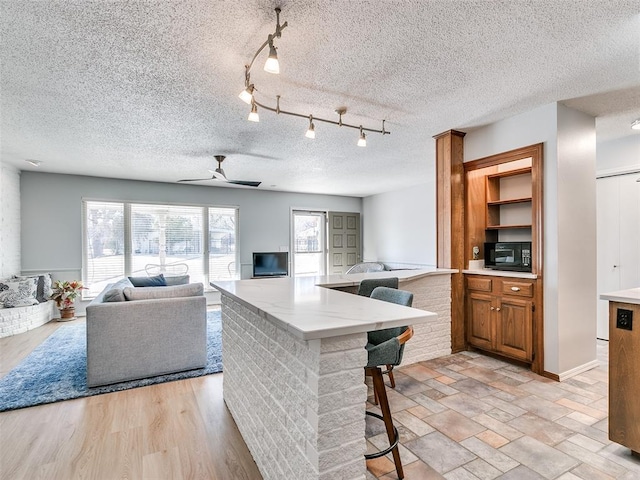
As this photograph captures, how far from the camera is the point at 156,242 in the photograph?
20.8 ft

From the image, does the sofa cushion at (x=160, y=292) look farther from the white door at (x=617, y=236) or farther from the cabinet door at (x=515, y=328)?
the white door at (x=617, y=236)

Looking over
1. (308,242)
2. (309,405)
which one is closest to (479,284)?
(309,405)

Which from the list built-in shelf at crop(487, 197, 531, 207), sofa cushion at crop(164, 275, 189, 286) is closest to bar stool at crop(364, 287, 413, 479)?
built-in shelf at crop(487, 197, 531, 207)

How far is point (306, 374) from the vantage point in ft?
3.99

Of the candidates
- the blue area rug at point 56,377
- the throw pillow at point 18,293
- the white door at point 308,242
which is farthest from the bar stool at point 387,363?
the white door at point 308,242

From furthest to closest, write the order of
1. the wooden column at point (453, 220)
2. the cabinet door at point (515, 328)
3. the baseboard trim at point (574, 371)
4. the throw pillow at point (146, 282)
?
the throw pillow at point (146, 282) < the wooden column at point (453, 220) < the cabinet door at point (515, 328) < the baseboard trim at point (574, 371)

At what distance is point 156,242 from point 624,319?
671 centimetres

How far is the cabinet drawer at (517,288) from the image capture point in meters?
3.07

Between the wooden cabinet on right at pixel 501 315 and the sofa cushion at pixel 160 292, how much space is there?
9.82 feet

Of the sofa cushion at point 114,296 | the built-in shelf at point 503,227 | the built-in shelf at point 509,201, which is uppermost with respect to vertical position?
the built-in shelf at point 509,201

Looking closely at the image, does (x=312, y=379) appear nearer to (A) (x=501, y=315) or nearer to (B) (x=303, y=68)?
(B) (x=303, y=68)

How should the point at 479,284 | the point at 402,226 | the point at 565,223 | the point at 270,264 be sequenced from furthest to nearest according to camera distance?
the point at 402,226 < the point at 270,264 < the point at 479,284 < the point at 565,223

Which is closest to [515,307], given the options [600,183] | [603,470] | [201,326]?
[603,470]

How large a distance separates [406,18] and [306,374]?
1925 mm
